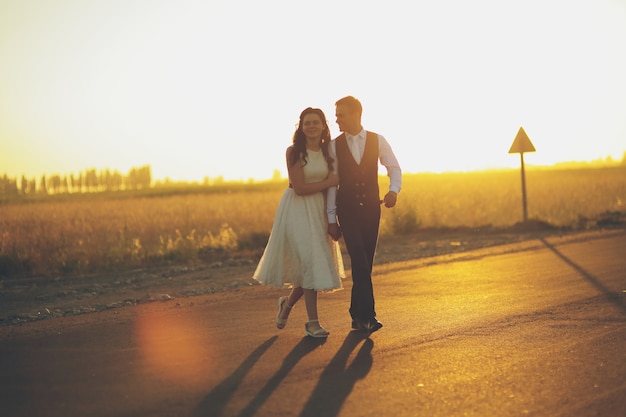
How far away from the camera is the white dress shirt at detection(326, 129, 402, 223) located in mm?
8398

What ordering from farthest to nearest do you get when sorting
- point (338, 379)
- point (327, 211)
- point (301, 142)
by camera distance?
point (327, 211), point (301, 142), point (338, 379)

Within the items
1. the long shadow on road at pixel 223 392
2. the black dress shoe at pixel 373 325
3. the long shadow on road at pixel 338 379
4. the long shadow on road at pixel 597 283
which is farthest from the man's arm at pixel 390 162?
the long shadow on road at pixel 597 283

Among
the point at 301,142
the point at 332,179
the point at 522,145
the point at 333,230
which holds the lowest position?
the point at 333,230

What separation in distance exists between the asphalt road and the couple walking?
45 cm

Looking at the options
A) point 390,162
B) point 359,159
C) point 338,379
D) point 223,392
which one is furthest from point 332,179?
point 223,392

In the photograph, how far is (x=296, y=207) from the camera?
27.5ft

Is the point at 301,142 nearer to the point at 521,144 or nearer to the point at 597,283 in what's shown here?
the point at 597,283

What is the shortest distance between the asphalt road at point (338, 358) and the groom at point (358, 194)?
0.37 m

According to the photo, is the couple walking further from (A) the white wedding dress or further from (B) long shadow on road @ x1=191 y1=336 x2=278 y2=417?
(B) long shadow on road @ x1=191 y1=336 x2=278 y2=417

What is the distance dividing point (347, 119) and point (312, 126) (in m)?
0.47

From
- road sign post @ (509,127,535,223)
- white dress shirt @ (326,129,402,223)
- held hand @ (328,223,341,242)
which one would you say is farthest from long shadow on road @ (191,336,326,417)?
road sign post @ (509,127,535,223)

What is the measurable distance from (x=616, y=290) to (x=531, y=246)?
798cm

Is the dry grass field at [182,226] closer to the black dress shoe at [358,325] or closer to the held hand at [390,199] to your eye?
the black dress shoe at [358,325]

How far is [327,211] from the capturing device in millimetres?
8430
